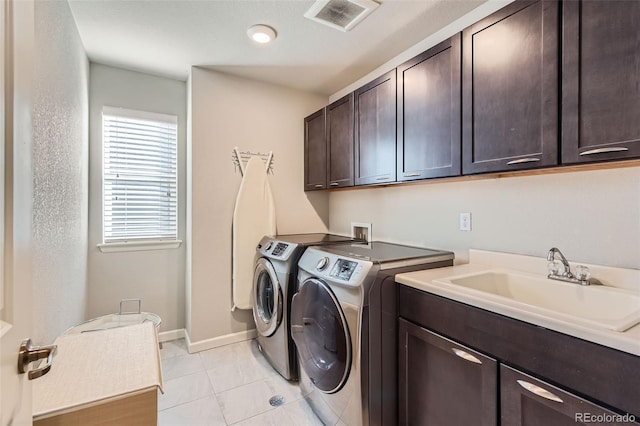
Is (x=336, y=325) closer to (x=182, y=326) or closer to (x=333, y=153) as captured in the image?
(x=333, y=153)

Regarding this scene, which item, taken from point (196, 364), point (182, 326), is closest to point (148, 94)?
point (182, 326)

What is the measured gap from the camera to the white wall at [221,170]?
2512mm

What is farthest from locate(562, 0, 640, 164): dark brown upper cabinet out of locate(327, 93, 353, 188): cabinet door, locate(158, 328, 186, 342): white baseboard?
locate(158, 328, 186, 342): white baseboard

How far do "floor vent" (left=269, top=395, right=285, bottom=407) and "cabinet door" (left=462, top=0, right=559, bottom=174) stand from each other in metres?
1.77

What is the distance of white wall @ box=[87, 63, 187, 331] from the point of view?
243 cm

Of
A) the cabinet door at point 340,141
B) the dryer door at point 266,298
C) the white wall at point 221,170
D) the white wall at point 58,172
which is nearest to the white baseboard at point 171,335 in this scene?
the white wall at point 221,170

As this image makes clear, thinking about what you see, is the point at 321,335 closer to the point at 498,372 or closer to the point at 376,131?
the point at 498,372

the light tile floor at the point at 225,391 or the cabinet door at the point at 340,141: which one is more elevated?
the cabinet door at the point at 340,141

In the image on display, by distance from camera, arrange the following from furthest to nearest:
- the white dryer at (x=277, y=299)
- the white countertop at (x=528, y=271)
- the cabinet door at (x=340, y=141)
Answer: the cabinet door at (x=340, y=141), the white dryer at (x=277, y=299), the white countertop at (x=528, y=271)

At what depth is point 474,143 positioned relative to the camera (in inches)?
58.0

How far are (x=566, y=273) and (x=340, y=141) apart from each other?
1.69m

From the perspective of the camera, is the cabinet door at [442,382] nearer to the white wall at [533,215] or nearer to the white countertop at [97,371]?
the white wall at [533,215]

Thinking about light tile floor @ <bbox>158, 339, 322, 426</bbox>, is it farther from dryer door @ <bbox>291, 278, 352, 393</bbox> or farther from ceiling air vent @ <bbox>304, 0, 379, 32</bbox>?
ceiling air vent @ <bbox>304, 0, 379, 32</bbox>

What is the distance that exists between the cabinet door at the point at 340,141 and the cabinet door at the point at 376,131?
0.08 m
